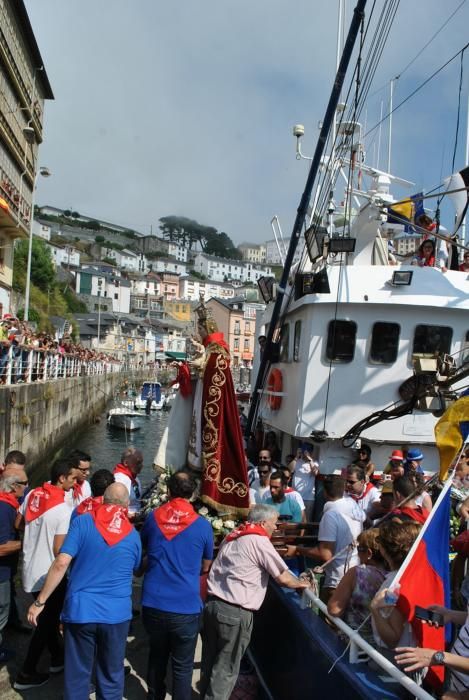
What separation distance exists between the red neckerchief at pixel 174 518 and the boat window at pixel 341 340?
18.5 ft

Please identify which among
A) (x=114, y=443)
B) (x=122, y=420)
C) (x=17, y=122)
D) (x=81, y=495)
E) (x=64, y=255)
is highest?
(x=64, y=255)

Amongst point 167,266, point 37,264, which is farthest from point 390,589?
point 167,266

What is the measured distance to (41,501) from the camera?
16.5 feet

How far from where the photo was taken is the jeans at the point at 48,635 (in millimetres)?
4953

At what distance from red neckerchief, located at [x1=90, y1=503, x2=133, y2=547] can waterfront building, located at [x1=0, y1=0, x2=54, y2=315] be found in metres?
23.4

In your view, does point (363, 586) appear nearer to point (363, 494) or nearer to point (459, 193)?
point (363, 494)

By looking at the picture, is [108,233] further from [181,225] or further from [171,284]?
[171,284]

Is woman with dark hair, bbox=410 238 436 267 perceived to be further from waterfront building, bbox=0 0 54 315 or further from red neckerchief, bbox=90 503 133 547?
waterfront building, bbox=0 0 54 315

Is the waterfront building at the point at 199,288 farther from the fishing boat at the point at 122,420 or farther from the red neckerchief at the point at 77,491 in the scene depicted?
the red neckerchief at the point at 77,491

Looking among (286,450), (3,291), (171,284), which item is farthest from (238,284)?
(286,450)

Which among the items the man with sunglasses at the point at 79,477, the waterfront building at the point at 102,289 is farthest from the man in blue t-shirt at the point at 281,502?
the waterfront building at the point at 102,289

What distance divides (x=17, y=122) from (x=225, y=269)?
144792 mm

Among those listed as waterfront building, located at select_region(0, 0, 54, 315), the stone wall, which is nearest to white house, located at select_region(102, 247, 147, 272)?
waterfront building, located at select_region(0, 0, 54, 315)

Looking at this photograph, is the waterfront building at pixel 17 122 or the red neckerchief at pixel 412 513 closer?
the red neckerchief at pixel 412 513
